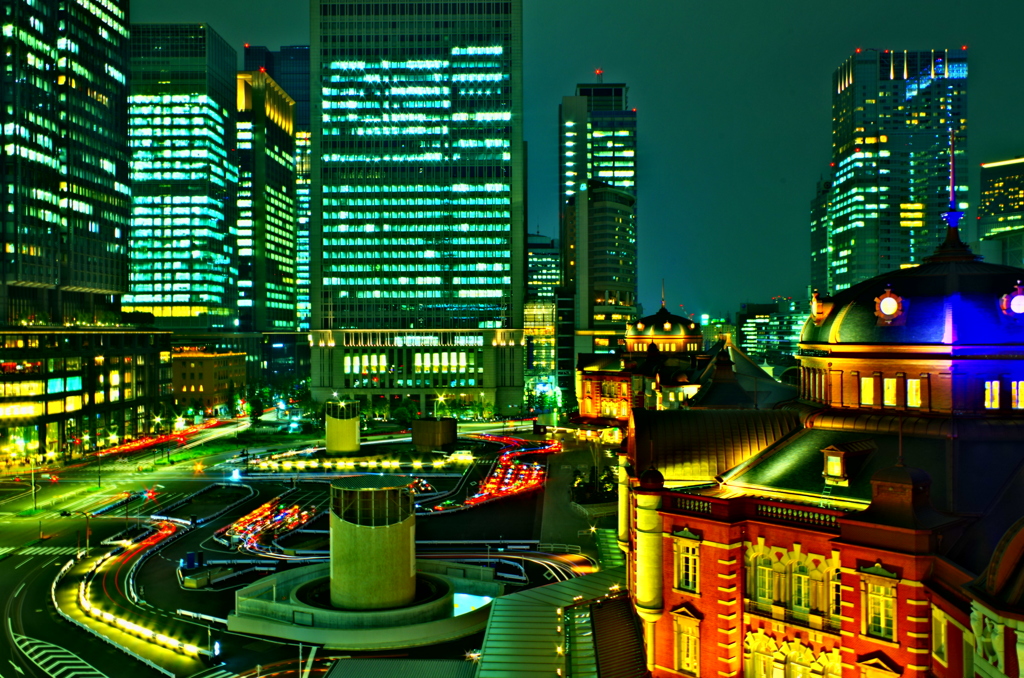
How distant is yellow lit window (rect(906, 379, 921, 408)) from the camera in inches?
1437

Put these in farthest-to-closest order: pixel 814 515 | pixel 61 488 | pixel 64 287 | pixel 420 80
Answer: pixel 420 80, pixel 64 287, pixel 61 488, pixel 814 515

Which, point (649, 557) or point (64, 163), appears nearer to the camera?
point (649, 557)

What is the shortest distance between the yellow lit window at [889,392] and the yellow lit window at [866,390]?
528 mm

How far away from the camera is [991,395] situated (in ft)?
116

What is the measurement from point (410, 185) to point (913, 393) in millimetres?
139608

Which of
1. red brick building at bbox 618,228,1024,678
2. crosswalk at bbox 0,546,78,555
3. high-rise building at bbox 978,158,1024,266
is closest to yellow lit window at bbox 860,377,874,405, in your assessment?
red brick building at bbox 618,228,1024,678

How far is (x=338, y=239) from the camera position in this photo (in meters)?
166

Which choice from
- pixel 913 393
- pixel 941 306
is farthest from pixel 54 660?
pixel 941 306

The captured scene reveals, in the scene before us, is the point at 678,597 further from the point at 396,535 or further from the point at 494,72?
the point at 494,72

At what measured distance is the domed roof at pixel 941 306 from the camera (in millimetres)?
35406

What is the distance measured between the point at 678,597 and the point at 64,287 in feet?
392

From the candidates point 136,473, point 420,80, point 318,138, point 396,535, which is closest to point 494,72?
point 420,80

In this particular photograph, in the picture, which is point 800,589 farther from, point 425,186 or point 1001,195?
point 1001,195

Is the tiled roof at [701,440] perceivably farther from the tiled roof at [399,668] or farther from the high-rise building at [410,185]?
the high-rise building at [410,185]
